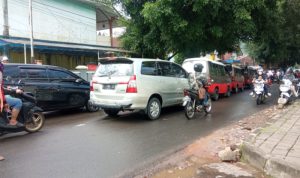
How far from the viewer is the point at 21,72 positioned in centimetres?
1019

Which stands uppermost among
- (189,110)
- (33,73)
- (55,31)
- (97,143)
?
(55,31)

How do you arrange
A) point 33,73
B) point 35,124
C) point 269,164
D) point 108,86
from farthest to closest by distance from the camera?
point 33,73, point 108,86, point 35,124, point 269,164

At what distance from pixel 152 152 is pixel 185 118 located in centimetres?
438

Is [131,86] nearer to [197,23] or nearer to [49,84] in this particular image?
[49,84]

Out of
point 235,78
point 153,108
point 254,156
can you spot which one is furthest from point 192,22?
point 254,156

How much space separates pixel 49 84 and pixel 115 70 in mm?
2411

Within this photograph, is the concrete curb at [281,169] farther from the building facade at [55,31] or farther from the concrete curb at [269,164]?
the building facade at [55,31]

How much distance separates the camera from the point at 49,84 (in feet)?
35.4

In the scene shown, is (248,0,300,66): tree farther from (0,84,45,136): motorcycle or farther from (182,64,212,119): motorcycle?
(0,84,45,136): motorcycle

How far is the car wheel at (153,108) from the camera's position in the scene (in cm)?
1017

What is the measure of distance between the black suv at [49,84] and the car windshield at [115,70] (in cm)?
169

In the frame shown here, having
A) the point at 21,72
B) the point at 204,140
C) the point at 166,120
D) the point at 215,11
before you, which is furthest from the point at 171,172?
the point at 215,11

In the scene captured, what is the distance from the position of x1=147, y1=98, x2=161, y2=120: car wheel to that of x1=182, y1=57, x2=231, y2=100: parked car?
5.69m

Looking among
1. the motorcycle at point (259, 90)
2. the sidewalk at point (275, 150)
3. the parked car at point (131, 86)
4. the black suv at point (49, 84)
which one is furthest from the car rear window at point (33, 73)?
the motorcycle at point (259, 90)
